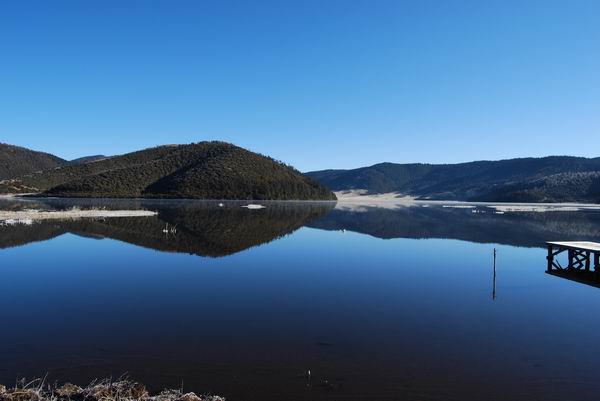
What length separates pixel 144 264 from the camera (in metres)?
28.7

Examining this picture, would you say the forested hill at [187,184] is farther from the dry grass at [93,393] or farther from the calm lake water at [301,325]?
the dry grass at [93,393]

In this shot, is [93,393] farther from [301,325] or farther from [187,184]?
[187,184]

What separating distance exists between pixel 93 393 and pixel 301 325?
24.3ft

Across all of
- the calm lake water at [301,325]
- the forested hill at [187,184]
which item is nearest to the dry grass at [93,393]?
the calm lake water at [301,325]

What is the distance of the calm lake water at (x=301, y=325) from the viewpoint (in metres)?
11.3

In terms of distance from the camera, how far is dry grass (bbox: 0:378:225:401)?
945 cm

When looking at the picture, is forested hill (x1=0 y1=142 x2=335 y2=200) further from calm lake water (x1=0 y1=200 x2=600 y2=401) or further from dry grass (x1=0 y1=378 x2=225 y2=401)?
dry grass (x1=0 y1=378 x2=225 y2=401)

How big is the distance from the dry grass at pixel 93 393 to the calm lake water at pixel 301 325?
2.30ft

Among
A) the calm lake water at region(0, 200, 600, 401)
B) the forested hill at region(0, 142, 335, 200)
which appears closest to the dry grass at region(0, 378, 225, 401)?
the calm lake water at region(0, 200, 600, 401)

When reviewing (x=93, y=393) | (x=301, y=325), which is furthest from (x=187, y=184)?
(x=93, y=393)

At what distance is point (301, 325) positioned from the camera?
1583 cm

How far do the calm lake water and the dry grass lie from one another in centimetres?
70

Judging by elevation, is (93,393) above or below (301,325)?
above

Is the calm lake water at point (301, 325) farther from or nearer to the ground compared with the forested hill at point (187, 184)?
nearer to the ground
